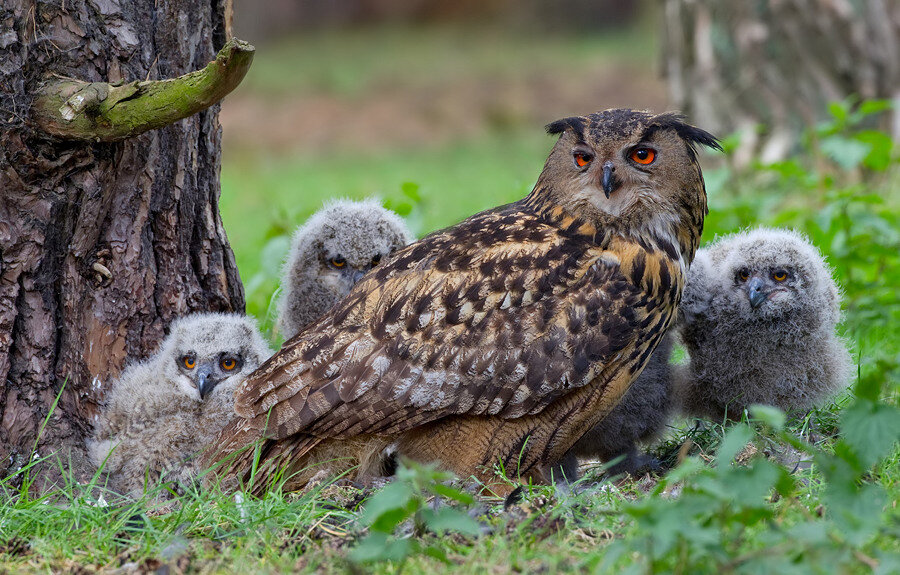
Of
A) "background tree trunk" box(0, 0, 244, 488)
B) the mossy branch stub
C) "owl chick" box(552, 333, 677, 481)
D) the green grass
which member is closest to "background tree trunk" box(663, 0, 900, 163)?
"owl chick" box(552, 333, 677, 481)

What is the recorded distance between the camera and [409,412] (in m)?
3.59

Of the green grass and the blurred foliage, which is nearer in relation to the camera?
the blurred foliage

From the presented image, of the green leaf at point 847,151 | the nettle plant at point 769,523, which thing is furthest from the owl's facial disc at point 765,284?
the nettle plant at point 769,523

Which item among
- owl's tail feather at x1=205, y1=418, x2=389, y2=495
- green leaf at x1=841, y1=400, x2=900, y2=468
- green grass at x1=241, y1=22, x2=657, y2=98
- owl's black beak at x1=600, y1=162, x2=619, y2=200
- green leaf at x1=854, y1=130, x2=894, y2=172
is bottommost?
owl's tail feather at x1=205, y1=418, x2=389, y2=495

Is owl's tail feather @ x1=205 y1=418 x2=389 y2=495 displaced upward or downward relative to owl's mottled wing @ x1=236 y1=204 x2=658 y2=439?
downward

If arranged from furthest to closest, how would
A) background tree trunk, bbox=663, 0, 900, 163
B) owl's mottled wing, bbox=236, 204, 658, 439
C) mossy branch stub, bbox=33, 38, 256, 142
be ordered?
background tree trunk, bbox=663, 0, 900, 163, owl's mottled wing, bbox=236, 204, 658, 439, mossy branch stub, bbox=33, 38, 256, 142

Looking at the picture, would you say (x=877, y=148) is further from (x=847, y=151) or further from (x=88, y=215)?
(x=88, y=215)

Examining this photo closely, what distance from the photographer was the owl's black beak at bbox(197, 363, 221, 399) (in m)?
4.14

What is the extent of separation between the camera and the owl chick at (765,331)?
4340 millimetres

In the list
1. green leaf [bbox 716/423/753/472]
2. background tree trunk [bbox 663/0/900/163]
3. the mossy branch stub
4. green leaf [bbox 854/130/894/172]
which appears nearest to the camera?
green leaf [bbox 716/423/753/472]

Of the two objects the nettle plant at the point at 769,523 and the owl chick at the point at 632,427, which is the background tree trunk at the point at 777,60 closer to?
the owl chick at the point at 632,427

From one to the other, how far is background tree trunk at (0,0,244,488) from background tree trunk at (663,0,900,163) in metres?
6.87

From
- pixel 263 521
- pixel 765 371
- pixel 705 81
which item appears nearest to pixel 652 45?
pixel 705 81

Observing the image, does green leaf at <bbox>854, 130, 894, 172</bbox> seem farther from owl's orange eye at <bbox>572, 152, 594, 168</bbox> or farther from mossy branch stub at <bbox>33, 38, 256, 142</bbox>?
mossy branch stub at <bbox>33, 38, 256, 142</bbox>
